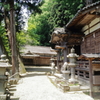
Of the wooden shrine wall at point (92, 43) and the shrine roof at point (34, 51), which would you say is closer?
the wooden shrine wall at point (92, 43)

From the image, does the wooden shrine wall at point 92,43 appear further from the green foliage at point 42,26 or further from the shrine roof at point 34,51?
the green foliage at point 42,26

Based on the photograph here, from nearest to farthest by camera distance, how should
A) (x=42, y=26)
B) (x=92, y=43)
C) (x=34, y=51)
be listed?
1. (x=92, y=43)
2. (x=34, y=51)
3. (x=42, y=26)

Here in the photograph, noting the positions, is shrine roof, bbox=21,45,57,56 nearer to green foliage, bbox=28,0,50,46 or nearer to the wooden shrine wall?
green foliage, bbox=28,0,50,46

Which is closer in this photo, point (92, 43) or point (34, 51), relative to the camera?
point (92, 43)

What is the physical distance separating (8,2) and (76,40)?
25.9 feet

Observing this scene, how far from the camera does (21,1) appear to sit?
47.5 feet

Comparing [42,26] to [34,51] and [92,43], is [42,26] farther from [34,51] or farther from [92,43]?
[92,43]

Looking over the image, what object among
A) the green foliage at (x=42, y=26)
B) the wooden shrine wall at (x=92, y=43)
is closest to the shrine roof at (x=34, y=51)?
the green foliage at (x=42, y=26)

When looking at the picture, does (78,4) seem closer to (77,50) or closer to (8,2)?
(77,50)

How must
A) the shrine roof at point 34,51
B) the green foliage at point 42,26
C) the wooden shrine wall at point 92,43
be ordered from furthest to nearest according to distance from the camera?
the green foliage at point 42,26 < the shrine roof at point 34,51 < the wooden shrine wall at point 92,43

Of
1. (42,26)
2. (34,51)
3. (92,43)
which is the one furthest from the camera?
(42,26)

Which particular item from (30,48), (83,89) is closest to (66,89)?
(83,89)

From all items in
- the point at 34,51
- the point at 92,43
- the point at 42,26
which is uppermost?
the point at 42,26

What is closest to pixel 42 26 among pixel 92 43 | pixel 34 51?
pixel 34 51
